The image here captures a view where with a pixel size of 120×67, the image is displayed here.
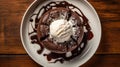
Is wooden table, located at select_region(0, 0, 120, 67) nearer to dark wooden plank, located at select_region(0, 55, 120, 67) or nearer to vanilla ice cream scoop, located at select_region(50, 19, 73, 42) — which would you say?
dark wooden plank, located at select_region(0, 55, 120, 67)

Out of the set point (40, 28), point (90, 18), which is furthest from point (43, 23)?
point (90, 18)

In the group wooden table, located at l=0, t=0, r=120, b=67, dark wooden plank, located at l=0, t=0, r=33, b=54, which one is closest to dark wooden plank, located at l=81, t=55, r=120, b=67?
wooden table, located at l=0, t=0, r=120, b=67

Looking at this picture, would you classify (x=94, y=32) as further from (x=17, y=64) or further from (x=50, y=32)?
(x=17, y=64)

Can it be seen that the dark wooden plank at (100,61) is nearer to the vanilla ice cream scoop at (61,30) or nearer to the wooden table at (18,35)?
the wooden table at (18,35)

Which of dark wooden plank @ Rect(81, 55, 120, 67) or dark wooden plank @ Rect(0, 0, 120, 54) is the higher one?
dark wooden plank @ Rect(0, 0, 120, 54)

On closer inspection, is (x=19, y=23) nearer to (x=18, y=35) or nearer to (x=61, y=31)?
(x=18, y=35)

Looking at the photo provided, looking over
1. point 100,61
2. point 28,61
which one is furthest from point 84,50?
point 28,61

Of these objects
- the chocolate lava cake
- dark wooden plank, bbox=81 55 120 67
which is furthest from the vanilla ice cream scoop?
dark wooden plank, bbox=81 55 120 67

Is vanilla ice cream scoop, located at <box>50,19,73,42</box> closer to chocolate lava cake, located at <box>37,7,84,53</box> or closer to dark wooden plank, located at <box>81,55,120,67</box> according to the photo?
chocolate lava cake, located at <box>37,7,84,53</box>
